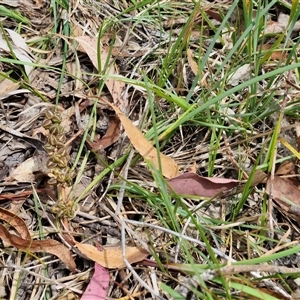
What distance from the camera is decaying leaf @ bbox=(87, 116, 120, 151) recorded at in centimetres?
148

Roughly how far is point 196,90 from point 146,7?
41 centimetres

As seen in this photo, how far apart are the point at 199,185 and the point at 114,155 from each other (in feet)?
0.89

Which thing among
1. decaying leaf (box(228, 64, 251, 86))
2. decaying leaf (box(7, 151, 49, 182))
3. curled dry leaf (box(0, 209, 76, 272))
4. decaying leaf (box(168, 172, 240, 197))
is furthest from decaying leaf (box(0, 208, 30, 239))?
decaying leaf (box(228, 64, 251, 86))

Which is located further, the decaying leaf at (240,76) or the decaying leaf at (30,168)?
the decaying leaf at (240,76)

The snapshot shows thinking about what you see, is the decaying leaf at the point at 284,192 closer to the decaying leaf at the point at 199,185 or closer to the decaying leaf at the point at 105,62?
the decaying leaf at the point at 199,185

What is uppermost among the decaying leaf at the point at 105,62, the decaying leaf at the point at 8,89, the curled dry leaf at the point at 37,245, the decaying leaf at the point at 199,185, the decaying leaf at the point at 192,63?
the decaying leaf at the point at 192,63

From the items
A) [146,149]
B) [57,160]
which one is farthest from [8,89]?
[146,149]

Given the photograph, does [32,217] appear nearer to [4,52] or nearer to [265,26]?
[4,52]

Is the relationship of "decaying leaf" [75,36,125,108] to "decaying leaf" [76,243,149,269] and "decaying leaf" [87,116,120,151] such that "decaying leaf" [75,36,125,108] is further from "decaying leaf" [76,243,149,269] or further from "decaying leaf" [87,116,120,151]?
"decaying leaf" [76,243,149,269]

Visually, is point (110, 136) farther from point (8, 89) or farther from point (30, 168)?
point (8, 89)

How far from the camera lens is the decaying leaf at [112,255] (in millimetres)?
1269

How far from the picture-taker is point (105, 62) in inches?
63.6

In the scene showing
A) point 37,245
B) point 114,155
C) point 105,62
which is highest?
point 105,62

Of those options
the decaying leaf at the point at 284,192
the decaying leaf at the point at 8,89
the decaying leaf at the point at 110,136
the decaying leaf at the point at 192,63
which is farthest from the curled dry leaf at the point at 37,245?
the decaying leaf at the point at 192,63
